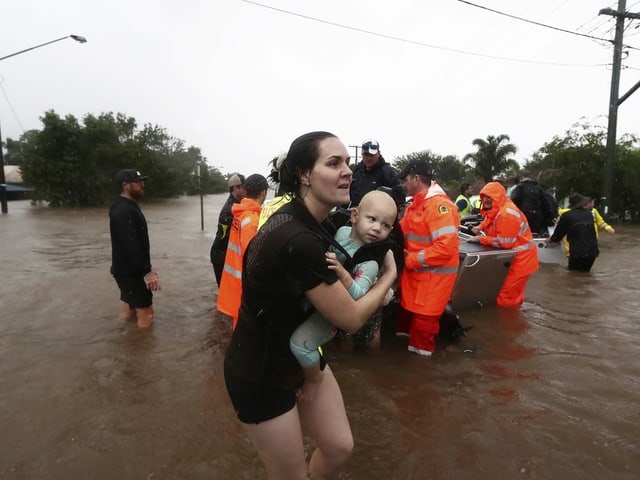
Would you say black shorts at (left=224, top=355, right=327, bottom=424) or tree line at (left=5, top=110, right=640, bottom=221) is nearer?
black shorts at (left=224, top=355, right=327, bottom=424)

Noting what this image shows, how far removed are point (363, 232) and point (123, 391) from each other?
2.89 m

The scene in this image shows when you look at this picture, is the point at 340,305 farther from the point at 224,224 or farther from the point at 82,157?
the point at 82,157

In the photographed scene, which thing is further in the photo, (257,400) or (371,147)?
(371,147)

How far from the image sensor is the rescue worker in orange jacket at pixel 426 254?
150 inches

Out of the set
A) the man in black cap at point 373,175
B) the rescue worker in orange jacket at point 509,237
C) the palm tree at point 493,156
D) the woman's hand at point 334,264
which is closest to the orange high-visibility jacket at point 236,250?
the man in black cap at point 373,175

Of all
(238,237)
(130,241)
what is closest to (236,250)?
(238,237)

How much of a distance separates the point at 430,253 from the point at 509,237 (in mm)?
1940

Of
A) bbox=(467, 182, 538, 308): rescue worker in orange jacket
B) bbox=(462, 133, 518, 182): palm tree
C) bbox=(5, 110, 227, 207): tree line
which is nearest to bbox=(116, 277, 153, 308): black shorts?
bbox=(467, 182, 538, 308): rescue worker in orange jacket

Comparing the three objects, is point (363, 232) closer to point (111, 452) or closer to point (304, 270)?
point (304, 270)

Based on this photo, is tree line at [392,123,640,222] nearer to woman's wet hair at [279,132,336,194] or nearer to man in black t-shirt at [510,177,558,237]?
man in black t-shirt at [510,177,558,237]

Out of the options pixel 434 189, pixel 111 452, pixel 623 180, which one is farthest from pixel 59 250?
pixel 623 180

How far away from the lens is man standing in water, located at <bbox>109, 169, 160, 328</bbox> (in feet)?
15.0

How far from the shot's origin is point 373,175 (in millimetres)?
4934

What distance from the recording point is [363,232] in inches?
77.6
